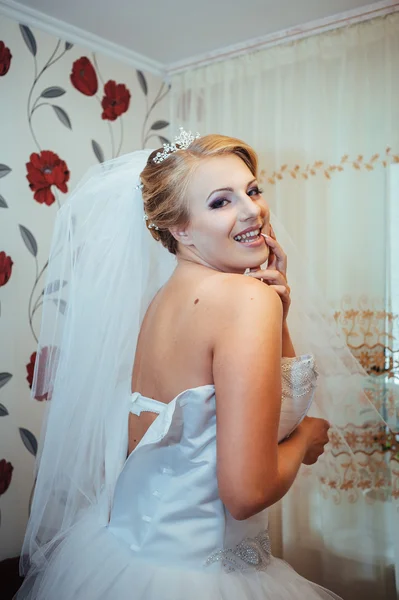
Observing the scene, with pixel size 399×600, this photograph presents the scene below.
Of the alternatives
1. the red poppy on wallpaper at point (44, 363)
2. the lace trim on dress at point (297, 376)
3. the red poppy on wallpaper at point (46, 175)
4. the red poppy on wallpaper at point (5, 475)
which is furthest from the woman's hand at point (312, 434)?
the red poppy on wallpaper at point (46, 175)

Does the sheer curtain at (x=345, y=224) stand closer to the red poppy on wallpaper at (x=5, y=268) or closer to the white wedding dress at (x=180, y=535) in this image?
the white wedding dress at (x=180, y=535)

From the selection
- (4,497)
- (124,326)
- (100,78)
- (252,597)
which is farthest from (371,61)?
(4,497)

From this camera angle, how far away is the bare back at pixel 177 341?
1.26 metres

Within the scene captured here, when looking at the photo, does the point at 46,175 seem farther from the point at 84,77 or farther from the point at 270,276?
the point at 270,276

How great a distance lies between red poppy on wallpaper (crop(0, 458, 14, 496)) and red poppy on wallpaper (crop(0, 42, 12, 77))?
164 cm

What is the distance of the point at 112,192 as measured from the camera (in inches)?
64.4

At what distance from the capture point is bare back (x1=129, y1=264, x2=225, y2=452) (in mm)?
1262

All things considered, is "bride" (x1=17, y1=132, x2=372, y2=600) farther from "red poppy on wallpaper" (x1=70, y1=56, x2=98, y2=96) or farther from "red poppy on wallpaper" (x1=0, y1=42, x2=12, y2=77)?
"red poppy on wallpaper" (x1=70, y1=56, x2=98, y2=96)

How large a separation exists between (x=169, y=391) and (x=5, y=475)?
1.46m

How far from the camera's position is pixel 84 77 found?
9.09 feet

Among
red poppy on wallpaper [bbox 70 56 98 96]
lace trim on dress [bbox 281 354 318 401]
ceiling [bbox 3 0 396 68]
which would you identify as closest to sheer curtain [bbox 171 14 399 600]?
ceiling [bbox 3 0 396 68]

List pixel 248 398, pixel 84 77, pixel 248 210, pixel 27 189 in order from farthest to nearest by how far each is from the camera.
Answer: pixel 84 77, pixel 27 189, pixel 248 210, pixel 248 398

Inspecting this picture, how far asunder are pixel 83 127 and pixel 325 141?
3.76 feet

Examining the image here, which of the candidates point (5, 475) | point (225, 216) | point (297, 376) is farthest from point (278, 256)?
point (5, 475)
